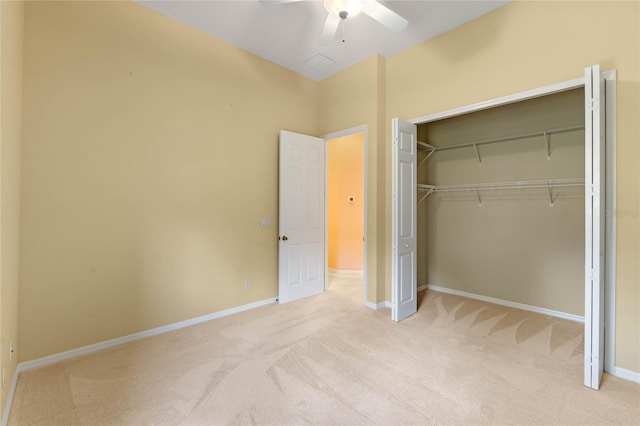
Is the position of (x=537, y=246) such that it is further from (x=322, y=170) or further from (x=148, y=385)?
(x=148, y=385)

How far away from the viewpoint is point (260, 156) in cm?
392

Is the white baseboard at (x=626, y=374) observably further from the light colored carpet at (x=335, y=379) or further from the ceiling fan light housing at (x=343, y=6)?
the ceiling fan light housing at (x=343, y=6)

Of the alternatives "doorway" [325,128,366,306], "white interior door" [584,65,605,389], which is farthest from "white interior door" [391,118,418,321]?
"doorway" [325,128,366,306]

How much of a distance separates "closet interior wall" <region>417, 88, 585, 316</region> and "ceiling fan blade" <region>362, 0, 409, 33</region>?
2.28 meters

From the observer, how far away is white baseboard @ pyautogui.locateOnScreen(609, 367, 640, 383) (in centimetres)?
225

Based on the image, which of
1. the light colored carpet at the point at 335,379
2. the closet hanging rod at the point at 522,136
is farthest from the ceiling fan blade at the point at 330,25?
the light colored carpet at the point at 335,379

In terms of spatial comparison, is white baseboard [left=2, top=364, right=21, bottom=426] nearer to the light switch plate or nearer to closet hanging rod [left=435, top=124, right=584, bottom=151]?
the light switch plate

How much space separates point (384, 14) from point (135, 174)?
274cm

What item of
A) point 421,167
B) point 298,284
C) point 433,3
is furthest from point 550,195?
point 298,284

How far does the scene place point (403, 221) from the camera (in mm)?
3479

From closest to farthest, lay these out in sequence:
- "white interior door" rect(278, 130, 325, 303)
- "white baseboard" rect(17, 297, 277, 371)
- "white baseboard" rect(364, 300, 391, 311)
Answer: "white baseboard" rect(17, 297, 277, 371) → "white baseboard" rect(364, 300, 391, 311) → "white interior door" rect(278, 130, 325, 303)

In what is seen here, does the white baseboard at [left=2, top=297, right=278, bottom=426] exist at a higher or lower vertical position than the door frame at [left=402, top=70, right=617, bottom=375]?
lower

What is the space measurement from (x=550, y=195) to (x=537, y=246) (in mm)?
652

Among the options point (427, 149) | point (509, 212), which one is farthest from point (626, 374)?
point (427, 149)
